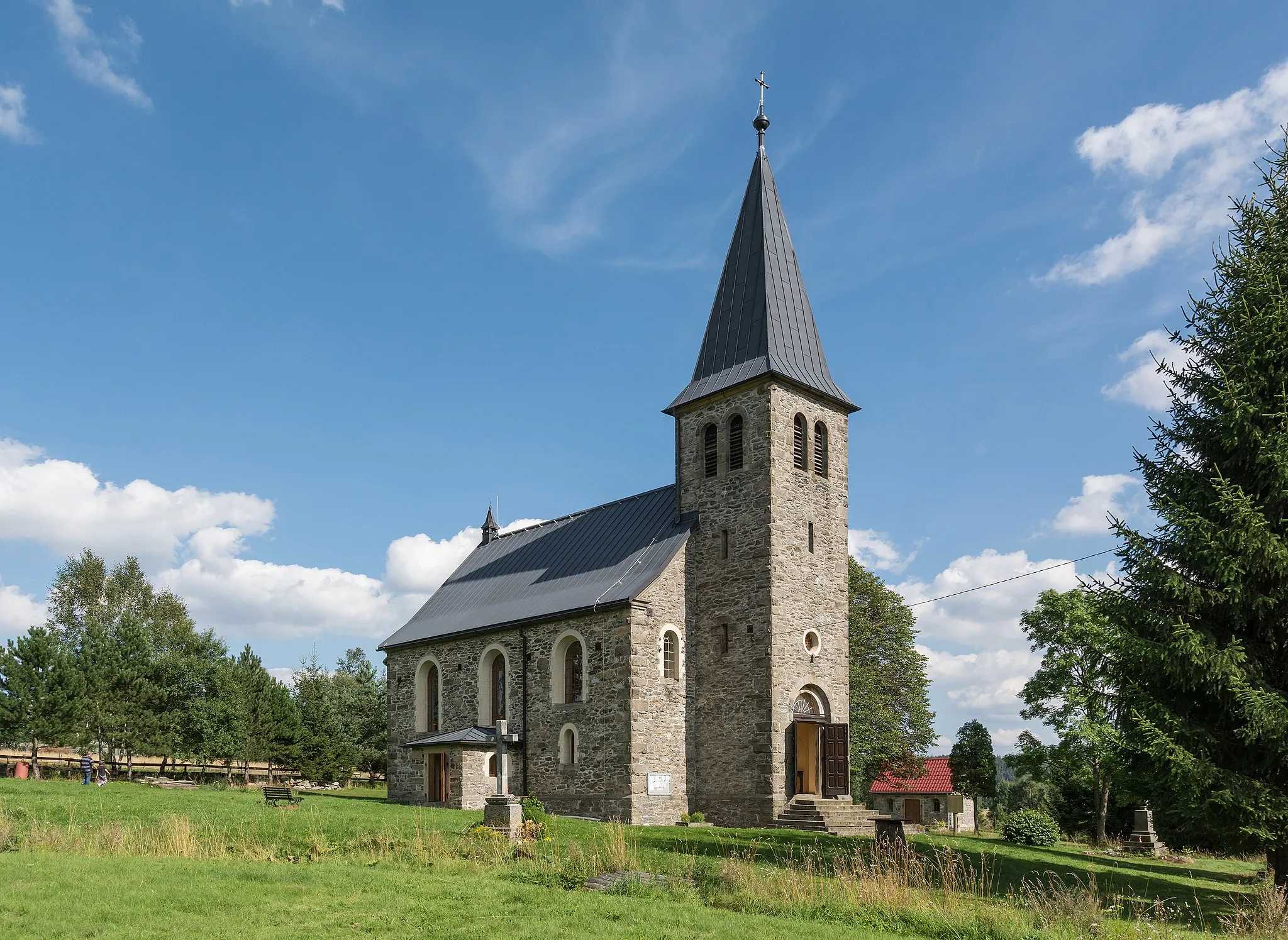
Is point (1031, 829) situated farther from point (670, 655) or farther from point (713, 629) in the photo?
point (670, 655)

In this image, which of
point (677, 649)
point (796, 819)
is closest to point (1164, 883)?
point (796, 819)

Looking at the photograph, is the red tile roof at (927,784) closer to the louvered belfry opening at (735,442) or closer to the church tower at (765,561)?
the church tower at (765,561)

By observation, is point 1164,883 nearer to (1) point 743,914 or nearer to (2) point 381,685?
(1) point 743,914

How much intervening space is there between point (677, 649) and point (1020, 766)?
1553cm

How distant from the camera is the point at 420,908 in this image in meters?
11.1

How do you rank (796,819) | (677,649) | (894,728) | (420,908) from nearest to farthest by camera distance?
(420,908) < (796,819) < (677,649) < (894,728)

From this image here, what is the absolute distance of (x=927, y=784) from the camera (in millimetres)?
51594

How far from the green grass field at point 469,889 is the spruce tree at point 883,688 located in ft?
62.2

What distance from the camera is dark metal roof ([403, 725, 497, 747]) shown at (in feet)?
99.0

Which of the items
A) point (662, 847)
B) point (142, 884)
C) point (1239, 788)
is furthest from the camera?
point (662, 847)

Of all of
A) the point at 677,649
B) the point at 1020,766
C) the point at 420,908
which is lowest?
the point at 1020,766

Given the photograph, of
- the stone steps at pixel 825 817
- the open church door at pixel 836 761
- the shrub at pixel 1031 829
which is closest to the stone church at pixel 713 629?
the open church door at pixel 836 761

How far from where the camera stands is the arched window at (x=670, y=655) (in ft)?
95.1

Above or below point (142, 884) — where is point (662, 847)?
below
